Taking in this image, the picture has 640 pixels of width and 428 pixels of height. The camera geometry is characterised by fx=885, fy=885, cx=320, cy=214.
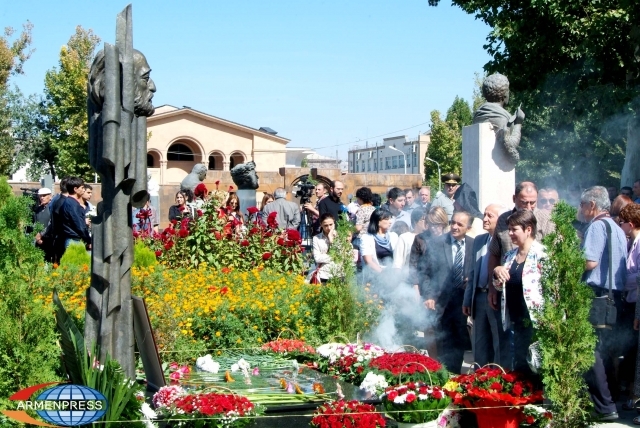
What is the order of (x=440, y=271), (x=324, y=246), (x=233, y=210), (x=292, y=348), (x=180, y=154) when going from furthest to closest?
(x=180, y=154)
(x=233, y=210)
(x=324, y=246)
(x=440, y=271)
(x=292, y=348)

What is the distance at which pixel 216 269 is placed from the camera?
1159 centimetres

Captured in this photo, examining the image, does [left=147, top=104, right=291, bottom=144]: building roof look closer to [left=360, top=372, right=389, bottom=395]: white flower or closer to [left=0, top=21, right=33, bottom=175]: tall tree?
[left=0, top=21, right=33, bottom=175]: tall tree

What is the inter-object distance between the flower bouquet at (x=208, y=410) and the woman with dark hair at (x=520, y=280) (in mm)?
2280

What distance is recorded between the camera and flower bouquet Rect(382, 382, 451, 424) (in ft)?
19.9

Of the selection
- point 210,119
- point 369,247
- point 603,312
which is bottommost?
point 603,312

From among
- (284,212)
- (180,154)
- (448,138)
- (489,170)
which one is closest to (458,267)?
(489,170)

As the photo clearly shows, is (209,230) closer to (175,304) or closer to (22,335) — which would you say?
(175,304)

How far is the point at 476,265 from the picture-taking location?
27.0 ft

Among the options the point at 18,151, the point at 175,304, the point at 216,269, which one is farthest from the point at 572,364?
the point at 18,151

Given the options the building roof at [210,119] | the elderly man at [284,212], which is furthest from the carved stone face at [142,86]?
the building roof at [210,119]

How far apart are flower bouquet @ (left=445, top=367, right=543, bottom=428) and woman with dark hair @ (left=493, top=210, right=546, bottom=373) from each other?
2.71 feet

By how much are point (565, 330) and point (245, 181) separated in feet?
41.4

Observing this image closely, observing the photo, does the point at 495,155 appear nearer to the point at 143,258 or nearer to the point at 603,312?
the point at 603,312

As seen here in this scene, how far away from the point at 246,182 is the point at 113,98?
11.8m
